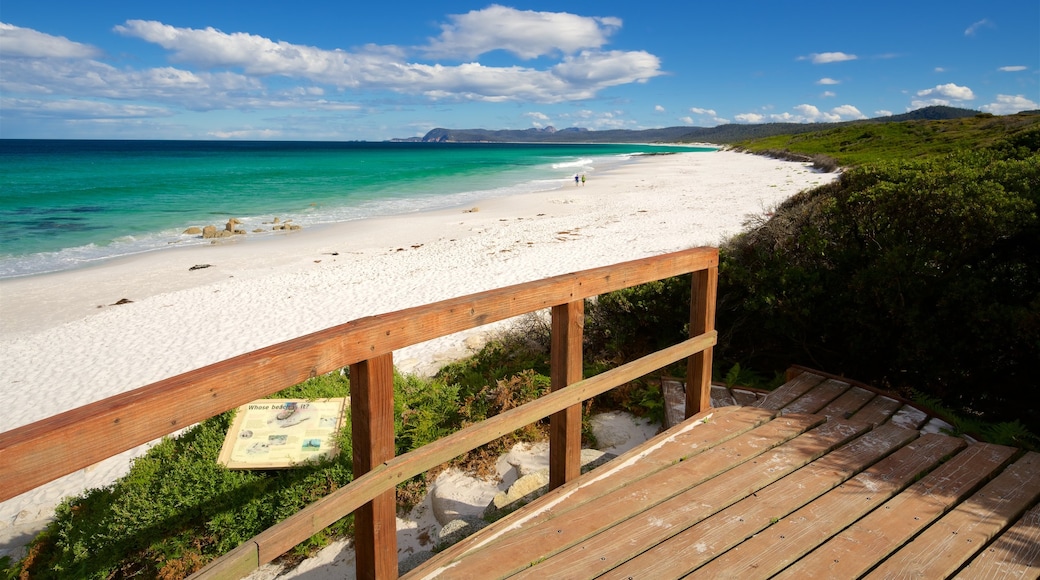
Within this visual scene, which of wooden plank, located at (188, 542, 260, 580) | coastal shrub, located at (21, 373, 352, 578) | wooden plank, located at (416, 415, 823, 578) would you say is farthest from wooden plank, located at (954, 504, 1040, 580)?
coastal shrub, located at (21, 373, 352, 578)

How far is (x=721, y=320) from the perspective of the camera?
5.67m

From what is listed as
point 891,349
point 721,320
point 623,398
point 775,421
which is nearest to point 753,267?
point 721,320

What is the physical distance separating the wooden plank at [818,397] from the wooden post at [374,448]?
8.59 feet

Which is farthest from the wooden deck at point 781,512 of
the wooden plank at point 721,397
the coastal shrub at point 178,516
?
the coastal shrub at point 178,516

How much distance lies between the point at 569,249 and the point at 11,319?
404 inches

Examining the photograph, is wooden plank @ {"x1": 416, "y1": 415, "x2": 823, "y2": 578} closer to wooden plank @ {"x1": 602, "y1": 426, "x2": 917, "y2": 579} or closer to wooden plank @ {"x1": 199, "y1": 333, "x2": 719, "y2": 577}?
wooden plank @ {"x1": 602, "y1": 426, "x2": 917, "y2": 579}

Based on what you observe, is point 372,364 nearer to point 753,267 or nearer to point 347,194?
point 753,267

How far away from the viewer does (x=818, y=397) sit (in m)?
4.04

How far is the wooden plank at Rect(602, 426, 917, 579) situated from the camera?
2299 millimetres

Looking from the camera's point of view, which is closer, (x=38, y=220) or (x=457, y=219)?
(x=457, y=219)

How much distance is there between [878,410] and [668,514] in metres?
2.01

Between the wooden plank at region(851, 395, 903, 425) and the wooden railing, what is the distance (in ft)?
4.18

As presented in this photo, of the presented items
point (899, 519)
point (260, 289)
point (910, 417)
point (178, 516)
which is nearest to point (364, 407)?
point (178, 516)

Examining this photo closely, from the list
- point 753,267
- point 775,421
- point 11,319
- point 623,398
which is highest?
point 753,267
